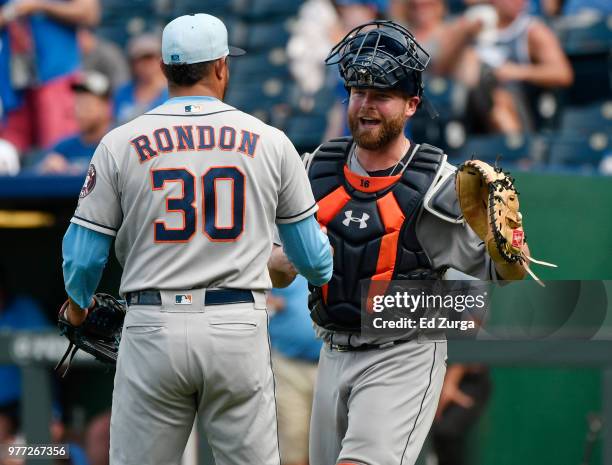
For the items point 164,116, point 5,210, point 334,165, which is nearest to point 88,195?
point 164,116

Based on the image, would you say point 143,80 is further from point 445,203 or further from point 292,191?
point 292,191

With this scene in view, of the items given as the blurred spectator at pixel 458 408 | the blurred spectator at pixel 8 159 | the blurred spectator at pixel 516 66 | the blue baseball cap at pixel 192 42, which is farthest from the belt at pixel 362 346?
the blurred spectator at pixel 8 159

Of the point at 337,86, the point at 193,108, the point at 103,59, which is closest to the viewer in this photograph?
the point at 193,108

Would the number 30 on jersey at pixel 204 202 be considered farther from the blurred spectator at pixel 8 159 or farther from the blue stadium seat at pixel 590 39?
the blue stadium seat at pixel 590 39

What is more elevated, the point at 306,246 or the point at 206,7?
the point at 206,7

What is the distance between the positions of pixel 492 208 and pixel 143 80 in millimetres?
4967

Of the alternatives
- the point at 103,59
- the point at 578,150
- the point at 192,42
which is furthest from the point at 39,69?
the point at 192,42

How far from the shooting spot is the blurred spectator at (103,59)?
29.1 ft

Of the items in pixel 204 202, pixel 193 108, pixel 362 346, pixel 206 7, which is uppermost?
pixel 206 7

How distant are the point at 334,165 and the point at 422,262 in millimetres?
481

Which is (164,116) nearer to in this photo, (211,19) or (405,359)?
(211,19)

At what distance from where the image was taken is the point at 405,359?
4059 mm

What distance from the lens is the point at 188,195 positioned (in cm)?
342

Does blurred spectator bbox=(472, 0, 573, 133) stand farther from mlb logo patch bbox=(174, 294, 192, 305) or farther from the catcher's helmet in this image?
mlb logo patch bbox=(174, 294, 192, 305)
